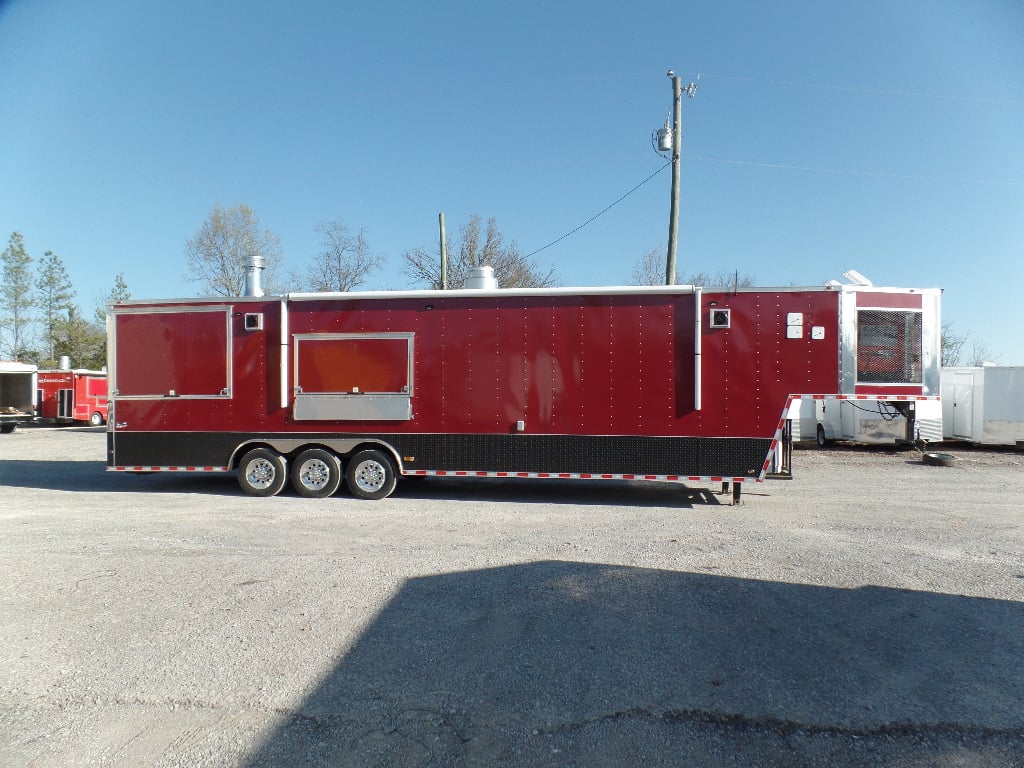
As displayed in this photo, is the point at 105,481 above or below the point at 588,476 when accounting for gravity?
below

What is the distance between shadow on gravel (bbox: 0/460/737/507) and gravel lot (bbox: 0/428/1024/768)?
1564 millimetres

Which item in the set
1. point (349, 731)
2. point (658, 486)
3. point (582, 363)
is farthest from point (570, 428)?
point (349, 731)

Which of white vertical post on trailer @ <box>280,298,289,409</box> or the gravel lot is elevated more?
white vertical post on trailer @ <box>280,298,289,409</box>

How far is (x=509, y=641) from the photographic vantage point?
4.18 m

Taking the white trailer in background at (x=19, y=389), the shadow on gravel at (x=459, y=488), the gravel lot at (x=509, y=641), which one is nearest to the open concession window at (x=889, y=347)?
the gravel lot at (x=509, y=641)

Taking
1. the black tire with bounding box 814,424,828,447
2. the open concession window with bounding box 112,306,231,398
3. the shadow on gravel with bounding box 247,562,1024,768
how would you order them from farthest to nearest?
the black tire with bounding box 814,424,828,447
the open concession window with bounding box 112,306,231,398
the shadow on gravel with bounding box 247,562,1024,768

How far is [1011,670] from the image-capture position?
380 centimetres

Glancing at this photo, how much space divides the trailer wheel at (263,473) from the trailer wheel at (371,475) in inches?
42.5

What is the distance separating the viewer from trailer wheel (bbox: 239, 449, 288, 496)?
9.85m

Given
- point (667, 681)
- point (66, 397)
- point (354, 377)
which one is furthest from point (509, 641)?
point (66, 397)

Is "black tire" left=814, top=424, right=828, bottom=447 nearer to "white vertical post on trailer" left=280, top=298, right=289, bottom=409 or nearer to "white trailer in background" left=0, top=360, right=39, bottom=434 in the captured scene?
"white vertical post on trailer" left=280, top=298, right=289, bottom=409

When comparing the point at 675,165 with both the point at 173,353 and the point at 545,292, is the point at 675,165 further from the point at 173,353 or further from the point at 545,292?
the point at 173,353

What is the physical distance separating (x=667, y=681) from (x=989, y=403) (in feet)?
62.0

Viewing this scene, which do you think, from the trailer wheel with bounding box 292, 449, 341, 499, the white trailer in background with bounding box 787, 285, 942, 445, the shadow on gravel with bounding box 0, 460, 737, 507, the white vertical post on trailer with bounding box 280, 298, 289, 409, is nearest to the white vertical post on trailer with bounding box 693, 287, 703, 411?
the white trailer in background with bounding box 787, 285, 942, 445
